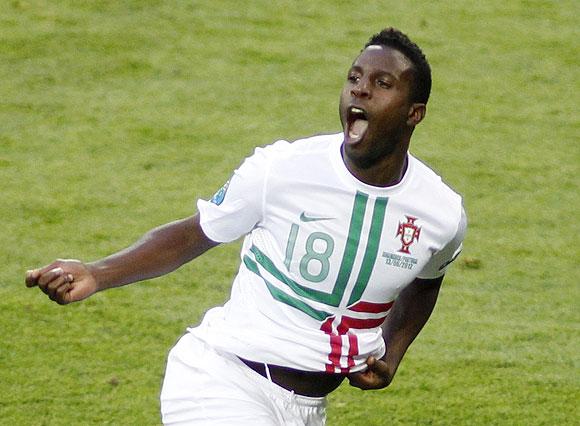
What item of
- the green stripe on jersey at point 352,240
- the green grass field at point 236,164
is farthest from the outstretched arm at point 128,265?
the green grass field at point 236,164

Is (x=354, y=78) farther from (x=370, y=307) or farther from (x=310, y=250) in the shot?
(x=370, y=307)

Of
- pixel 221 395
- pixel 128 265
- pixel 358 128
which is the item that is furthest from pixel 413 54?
pixel 221 395

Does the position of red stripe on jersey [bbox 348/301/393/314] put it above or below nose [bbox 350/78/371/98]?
below

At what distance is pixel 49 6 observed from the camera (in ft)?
44.7

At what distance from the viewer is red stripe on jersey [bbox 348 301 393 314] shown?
196 inches

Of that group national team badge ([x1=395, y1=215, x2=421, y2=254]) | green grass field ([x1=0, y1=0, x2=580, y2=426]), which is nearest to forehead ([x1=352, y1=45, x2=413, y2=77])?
national team badge ([x1=395, y1=215, x2=421, y2=254])

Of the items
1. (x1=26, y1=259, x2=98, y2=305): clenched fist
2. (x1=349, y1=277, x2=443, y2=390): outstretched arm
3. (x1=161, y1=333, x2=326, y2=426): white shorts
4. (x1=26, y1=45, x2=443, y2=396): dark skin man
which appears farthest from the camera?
(x1=349, y1=277, x2=443, y2=390): outstretched arm

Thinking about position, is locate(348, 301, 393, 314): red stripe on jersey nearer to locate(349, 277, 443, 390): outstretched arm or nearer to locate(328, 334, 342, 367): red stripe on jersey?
locate(328, 334, 342, 367): red stripe on jersey

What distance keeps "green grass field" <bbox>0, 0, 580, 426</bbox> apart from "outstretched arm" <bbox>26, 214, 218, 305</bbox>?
248 centimetres

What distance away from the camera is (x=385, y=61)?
4.81 m

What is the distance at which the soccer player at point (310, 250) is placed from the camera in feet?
15.9

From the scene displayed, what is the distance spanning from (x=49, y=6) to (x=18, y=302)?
5.76 metres

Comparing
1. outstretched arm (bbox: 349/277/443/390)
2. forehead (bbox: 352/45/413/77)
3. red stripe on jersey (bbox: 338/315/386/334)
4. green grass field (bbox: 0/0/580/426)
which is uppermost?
forehead (bbox: 352/45/413/77)

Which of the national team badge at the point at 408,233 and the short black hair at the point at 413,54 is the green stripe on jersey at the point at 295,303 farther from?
the short black hair at the point at 413,54
